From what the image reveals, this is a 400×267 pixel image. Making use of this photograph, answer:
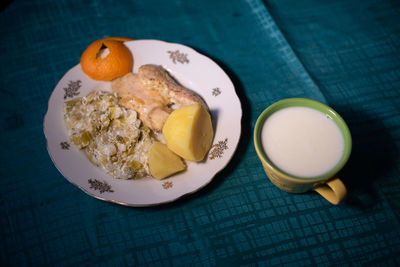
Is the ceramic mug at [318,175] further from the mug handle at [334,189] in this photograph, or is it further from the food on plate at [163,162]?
the food on plate at [163,162]

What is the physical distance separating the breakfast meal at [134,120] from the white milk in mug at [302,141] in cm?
28

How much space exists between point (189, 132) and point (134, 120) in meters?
0.31

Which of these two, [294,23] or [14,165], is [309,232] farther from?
[14,165]

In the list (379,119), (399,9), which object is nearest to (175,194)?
(379,119)

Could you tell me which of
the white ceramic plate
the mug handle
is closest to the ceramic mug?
the mug handle

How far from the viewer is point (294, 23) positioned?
1.75 meters

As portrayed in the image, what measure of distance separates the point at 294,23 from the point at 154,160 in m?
1.12

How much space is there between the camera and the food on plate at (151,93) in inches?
53.7

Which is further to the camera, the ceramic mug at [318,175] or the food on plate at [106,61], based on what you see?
the food on plate at [106,61]

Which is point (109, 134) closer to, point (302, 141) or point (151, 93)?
point (151, 93)

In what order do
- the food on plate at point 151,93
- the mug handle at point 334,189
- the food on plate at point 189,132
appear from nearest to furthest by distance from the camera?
the mug handle at point 334,189, the food on plate at point 189,132, the food on plate at point 151,93

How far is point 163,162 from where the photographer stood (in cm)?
121

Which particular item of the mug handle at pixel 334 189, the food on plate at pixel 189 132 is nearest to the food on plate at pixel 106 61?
the food on plate at pixel 189 132

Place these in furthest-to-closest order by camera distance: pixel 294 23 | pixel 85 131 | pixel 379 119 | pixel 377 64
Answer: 1. pixel 294 23
2. pixel 377 64
3. pixel 379 119
4. pixel 85 131
